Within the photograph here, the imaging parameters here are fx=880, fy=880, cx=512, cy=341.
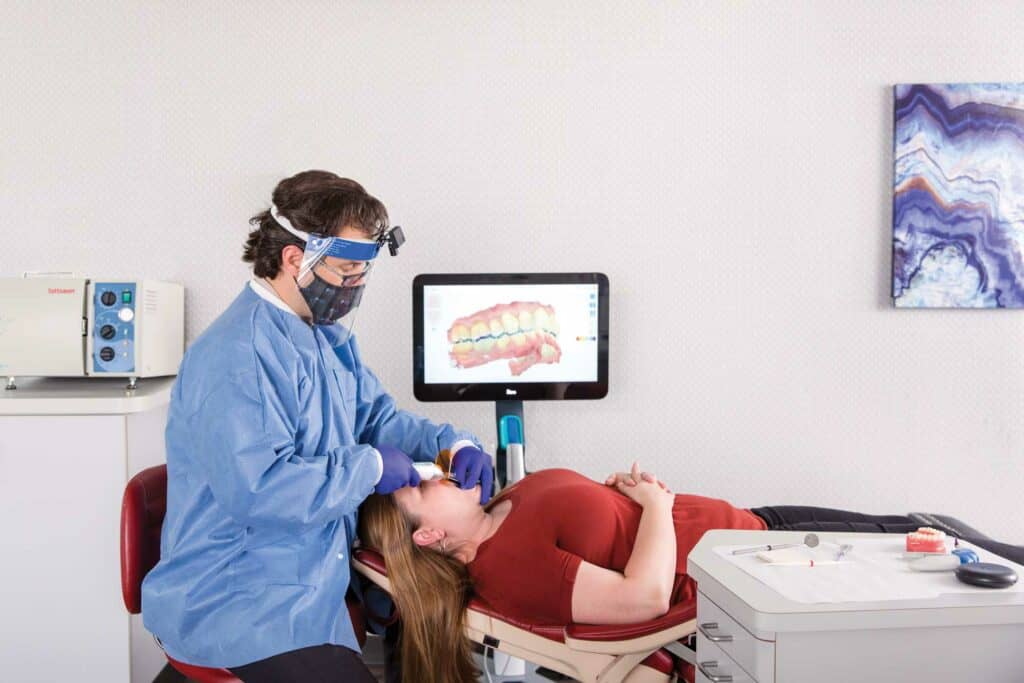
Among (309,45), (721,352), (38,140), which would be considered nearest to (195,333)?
(38,140)

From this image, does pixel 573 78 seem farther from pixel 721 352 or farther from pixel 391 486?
pixel 391 486

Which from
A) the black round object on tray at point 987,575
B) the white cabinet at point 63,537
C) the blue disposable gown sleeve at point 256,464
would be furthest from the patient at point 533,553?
the white cabinet at point 63,537

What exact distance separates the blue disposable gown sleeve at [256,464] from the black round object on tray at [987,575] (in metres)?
1.00

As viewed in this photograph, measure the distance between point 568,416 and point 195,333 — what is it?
1.17 meters

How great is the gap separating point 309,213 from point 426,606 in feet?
2.58

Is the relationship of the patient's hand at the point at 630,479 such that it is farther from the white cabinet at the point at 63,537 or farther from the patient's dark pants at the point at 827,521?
the white cabinet at the point at 63,537

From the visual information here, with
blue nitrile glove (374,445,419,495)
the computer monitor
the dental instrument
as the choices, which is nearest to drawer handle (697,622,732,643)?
the dental instrument

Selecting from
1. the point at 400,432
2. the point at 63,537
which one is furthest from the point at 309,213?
the point at 63,537

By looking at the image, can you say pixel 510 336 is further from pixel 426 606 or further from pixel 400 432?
pixel 426 606

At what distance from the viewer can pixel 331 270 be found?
169cm

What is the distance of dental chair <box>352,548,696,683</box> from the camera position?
5.17ft

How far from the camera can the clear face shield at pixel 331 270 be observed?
1669 mm

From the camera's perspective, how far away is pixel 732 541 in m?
1.46

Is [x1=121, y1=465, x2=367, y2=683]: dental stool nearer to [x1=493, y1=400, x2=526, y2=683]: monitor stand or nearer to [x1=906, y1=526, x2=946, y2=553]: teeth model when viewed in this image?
[x1=493, y1=400, x2=526, y2=683]: monitor stand
